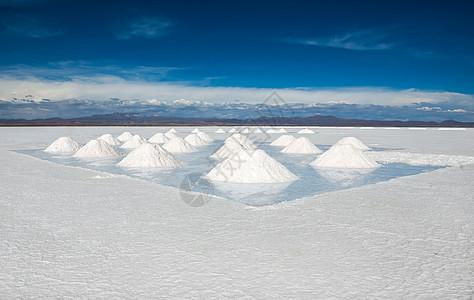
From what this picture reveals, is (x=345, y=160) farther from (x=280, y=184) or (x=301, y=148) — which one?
(x=301, y=148)

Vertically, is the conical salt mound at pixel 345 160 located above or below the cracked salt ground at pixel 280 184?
above

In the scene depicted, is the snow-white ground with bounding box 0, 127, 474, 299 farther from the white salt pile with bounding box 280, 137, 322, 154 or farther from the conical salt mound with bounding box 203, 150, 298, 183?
the white salt pile with bounding box 280, 137, 322, 154

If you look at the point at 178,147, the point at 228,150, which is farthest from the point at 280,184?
the point at 178,147

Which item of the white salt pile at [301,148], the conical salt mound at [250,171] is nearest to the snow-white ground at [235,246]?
the conical salt mound at [250,171]

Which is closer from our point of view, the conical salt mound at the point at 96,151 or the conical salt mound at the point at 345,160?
the conical salt mound at the point at 345,160

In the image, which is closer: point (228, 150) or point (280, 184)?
point (280, 184)

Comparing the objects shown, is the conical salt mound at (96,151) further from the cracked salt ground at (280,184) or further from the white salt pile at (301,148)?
the white salt pile at (301,148)

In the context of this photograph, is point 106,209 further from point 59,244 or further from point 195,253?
point 195,253
